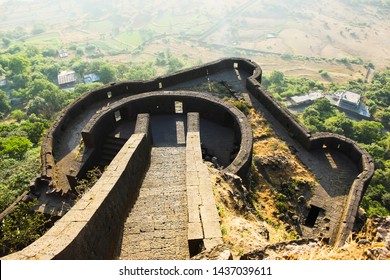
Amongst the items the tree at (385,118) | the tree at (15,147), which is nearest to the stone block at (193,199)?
the tree at (15,147)

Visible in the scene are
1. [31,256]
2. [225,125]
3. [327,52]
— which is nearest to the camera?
[31,256]

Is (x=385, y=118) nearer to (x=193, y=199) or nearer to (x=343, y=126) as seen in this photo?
(x=343, y=126)

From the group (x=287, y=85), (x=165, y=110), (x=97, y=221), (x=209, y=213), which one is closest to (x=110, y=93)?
(x=165, y=110)

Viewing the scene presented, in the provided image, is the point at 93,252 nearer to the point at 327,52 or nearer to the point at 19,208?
the point at 19,208

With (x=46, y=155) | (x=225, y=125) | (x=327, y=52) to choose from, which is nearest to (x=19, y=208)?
(x=46, y=155)

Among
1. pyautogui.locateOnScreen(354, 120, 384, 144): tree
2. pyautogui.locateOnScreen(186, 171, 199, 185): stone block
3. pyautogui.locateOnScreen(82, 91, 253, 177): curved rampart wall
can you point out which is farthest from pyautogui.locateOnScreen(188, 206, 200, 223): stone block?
pyautogui.locateOnScreen(354, 120, 384, 144): tree

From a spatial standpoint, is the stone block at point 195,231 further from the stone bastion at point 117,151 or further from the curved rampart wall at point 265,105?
the curved rampart wall at point 265,105

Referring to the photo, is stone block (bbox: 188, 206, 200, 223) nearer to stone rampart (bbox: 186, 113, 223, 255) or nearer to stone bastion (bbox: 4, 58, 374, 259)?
stone rampart (bbox: 186, 113, 223, 255)
